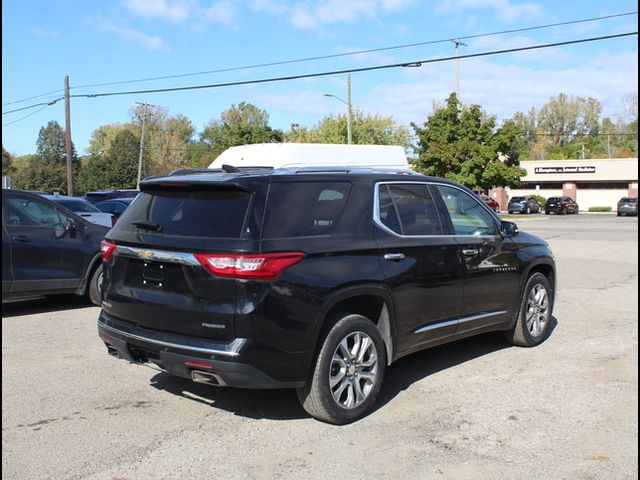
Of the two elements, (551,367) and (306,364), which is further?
(551,367)

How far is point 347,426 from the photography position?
4637 mm

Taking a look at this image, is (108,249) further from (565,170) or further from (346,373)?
(565,170)

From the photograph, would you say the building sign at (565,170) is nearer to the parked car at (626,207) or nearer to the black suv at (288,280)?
the parked car at (626,207)

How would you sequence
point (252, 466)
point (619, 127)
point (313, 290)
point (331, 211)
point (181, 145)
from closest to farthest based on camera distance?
point (252, 466) < point (313, 290) < point (331, 211) < point (181, 145) < point (619, 127)

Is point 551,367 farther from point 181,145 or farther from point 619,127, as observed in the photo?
point 619,127

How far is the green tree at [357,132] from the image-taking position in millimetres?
56219

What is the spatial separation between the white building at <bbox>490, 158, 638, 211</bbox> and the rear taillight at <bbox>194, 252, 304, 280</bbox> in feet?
218

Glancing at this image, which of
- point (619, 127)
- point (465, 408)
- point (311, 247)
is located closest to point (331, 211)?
point (311, 247)

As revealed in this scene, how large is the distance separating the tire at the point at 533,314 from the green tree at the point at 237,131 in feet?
156

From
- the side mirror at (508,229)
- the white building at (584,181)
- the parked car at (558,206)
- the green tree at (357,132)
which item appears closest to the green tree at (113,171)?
the green tree at (357,132)

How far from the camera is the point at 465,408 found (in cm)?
496

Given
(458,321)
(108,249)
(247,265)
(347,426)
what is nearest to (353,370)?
(347,426)

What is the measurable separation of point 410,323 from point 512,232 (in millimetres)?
1945

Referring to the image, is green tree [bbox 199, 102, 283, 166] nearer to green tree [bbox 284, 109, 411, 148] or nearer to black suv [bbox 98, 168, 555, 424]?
green tree [bbox 284, 109, 411, 148]
